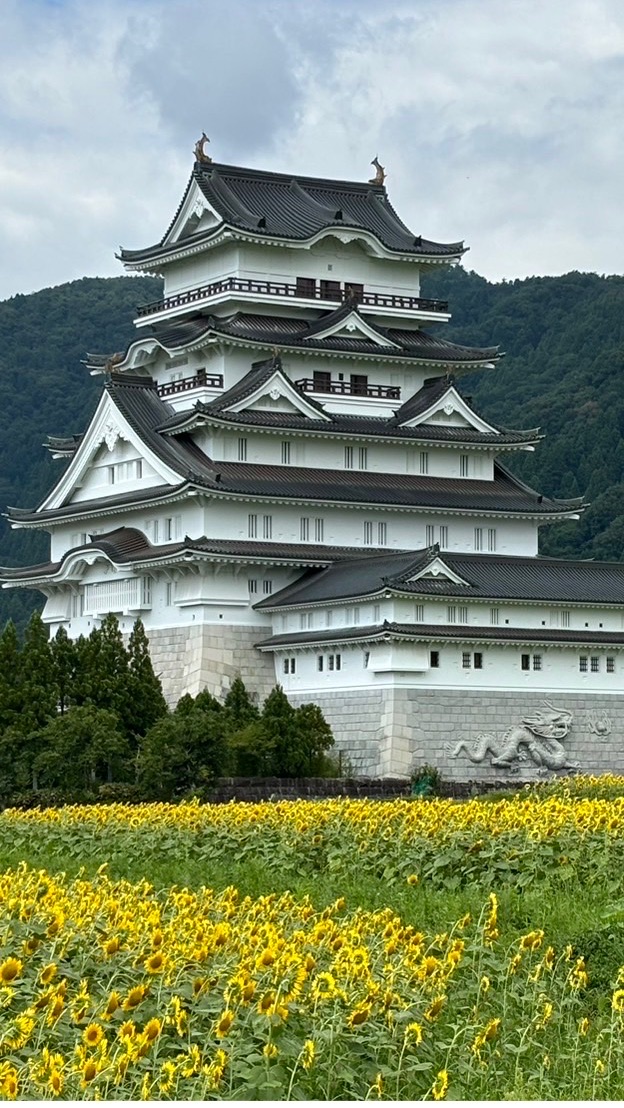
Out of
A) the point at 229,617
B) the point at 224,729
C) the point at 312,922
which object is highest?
the point at 229,617

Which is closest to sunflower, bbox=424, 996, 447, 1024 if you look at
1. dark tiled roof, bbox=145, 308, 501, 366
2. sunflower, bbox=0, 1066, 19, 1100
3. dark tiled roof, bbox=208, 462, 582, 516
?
sunflower, bbox=0, 1066, 19, 1100

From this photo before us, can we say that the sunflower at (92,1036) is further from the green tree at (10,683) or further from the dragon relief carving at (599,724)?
the dragon relief carving at (599,724)

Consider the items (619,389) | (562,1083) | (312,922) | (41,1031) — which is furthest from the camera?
(619,389)

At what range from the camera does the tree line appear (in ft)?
141

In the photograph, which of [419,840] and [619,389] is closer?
[419,840]

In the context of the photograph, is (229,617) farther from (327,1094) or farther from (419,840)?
(327,1094)

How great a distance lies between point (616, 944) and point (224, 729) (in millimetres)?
28809

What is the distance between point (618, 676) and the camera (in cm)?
5116

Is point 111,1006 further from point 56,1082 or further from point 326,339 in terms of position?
point 326,339

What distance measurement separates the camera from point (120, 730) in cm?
4541

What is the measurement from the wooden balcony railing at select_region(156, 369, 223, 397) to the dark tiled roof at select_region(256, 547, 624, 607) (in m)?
6.84

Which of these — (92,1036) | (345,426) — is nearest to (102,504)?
(345,426)

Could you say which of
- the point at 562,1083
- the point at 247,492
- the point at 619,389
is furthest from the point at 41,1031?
the point at 619,389

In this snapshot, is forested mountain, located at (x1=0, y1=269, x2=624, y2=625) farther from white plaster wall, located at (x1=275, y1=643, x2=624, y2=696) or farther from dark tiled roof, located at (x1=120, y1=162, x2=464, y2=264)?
white plaster wall, located at (x1=275, y1=643, x2=624, y2=696)
